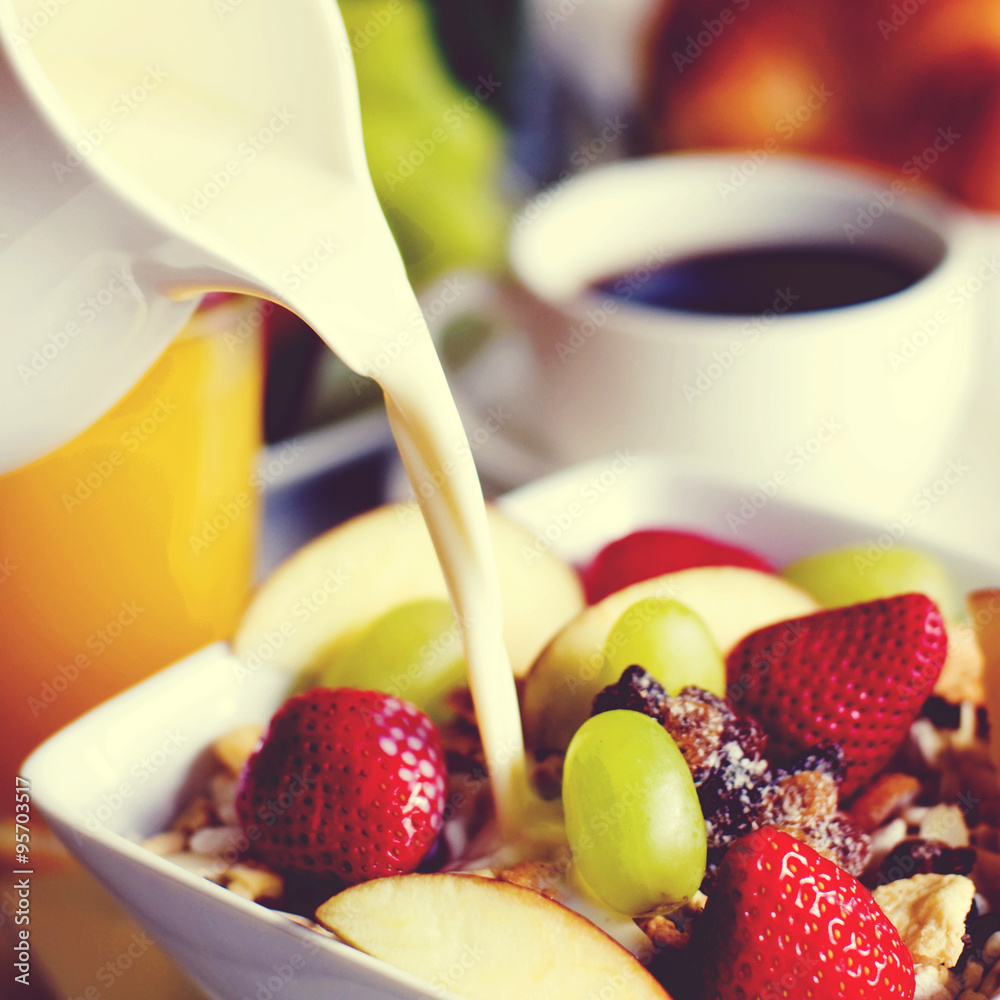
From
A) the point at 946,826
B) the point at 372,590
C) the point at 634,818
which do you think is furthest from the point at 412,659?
the point at 946,826

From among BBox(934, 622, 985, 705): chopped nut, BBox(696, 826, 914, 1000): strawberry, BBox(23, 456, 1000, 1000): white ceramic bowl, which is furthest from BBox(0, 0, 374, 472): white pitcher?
BBox(934, 622, 985, 705): chopped nut

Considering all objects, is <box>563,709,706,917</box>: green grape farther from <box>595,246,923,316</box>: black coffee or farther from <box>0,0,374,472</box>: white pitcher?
<box>595,246,923,316</box>: black coffee

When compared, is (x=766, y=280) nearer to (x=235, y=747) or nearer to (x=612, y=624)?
(x=612, y=624)

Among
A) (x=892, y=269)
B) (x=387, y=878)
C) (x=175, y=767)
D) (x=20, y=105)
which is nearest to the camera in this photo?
(x=20, y=105)

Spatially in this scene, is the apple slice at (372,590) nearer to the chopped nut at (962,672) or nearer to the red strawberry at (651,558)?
the red strawberry at (651,558)

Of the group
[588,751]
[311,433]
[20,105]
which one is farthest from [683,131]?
[20,105]

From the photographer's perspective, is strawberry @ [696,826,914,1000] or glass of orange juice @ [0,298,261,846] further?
glass of orange juice @ [0,298,261,846]

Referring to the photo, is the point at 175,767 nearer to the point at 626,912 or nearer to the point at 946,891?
the point at 626,912
